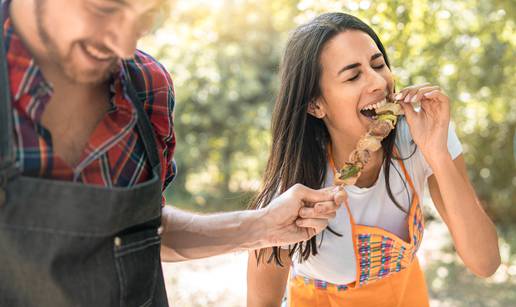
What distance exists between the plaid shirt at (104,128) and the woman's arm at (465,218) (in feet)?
3.61

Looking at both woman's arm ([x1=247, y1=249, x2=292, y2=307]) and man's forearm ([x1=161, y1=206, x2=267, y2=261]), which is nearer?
man's forearm ([x1=161, y1=206, x2=267, y2=261])

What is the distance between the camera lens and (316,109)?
270 centimetres

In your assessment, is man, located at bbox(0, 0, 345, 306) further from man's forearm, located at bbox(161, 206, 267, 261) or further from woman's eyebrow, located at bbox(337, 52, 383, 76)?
woman's eyebrow, located at bbox(337, 52, 383, 76)

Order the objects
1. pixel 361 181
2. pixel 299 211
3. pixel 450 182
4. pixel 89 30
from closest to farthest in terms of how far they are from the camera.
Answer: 1. pixel 89 30
2. pixel 299 211
3. pixel 450 182
4. pixel 361 181

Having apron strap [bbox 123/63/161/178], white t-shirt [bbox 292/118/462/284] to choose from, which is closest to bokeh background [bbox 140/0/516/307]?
white t-shirt [bbox 292/118/462/284]

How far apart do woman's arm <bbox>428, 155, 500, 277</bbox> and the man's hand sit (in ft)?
1.65

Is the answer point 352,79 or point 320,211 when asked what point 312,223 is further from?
point 352,79

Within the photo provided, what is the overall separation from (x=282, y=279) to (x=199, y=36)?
19.5 ft

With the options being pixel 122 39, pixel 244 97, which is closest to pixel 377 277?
pixel 122 39

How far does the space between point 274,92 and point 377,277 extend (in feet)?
19.0

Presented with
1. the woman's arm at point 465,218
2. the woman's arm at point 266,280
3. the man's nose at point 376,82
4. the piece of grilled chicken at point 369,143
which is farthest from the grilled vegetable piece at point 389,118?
the woman's arm at point 266,280

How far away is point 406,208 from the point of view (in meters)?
2.54

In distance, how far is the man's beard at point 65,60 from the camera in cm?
145

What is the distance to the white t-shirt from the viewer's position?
2459mm
